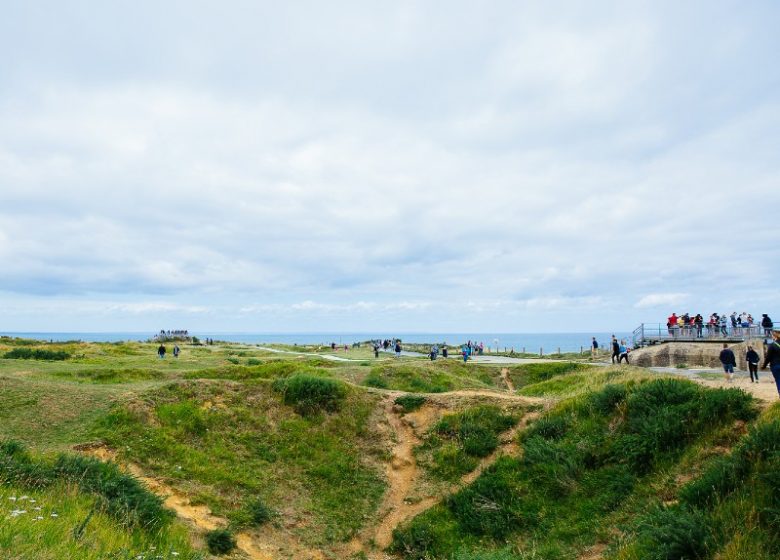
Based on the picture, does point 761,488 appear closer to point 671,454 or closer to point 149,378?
point 671,454

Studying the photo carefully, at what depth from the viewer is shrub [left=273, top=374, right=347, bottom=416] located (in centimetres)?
2064

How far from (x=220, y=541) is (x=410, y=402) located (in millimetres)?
10427

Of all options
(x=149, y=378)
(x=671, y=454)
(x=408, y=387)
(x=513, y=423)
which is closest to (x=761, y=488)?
(x=671, y=454)

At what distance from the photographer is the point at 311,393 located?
21078 mm

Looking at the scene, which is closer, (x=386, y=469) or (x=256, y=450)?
(x=256, y=450)

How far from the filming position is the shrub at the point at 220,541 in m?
12.2

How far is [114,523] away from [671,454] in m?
13.8

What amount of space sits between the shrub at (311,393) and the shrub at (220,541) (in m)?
7.79

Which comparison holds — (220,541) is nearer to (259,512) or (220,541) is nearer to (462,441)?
(259,512)

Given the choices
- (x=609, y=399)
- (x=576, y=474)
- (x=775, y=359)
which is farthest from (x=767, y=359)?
(x=576, y=474)

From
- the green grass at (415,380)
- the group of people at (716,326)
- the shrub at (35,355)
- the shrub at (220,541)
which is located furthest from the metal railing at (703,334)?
the shrub at (35,355)

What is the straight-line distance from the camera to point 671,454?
13.1 m

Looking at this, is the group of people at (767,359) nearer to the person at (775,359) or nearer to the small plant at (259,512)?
the person at (775,359)

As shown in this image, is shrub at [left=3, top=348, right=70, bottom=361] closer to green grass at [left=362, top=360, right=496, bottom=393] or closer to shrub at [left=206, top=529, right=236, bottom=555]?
green grass at [left=362, top=360, right=496, bottom=393]
